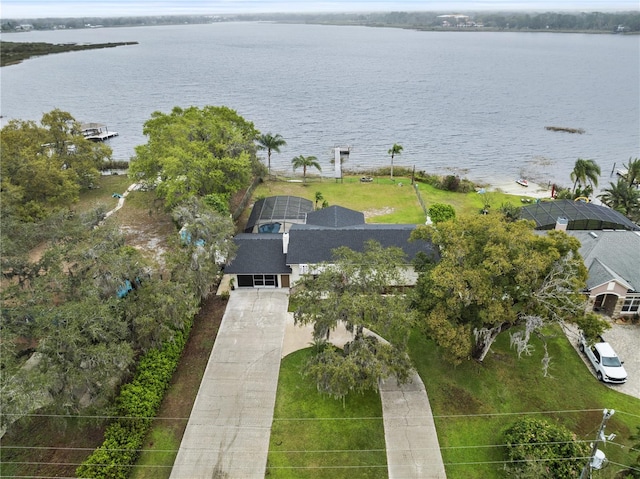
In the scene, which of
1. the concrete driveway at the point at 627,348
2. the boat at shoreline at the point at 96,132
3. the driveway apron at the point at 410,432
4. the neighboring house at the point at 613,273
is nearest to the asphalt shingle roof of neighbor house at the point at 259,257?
the driveway apron at the point at 410,432

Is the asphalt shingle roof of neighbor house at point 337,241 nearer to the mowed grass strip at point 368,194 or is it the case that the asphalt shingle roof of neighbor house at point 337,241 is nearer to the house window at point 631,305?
the mowed grass strip at point 368,194

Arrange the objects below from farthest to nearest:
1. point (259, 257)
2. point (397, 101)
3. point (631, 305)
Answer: point (397, 101) → point (259, 257) → point (631, 305)

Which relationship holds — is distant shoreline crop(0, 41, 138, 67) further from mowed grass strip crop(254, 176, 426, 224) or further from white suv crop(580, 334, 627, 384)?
white suv crop(580, 334, 627, 384)

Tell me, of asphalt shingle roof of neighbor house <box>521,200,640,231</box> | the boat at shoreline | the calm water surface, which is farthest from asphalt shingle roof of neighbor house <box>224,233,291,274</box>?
the boat at shoreline

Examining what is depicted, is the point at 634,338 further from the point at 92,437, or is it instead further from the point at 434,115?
the point at 434,115

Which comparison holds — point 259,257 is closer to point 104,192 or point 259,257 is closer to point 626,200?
point 104,192

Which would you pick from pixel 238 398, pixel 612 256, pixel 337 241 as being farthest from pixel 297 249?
pixel 612 256

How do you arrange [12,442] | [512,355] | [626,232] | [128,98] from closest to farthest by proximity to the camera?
[12,442]
[512,355]
[626,232]
[128,98]

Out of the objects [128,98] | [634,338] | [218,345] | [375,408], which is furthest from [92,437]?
[128,98]
